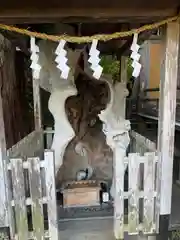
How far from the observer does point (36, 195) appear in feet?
6.06

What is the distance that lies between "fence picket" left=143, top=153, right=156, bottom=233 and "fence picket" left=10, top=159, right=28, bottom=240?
89 cm

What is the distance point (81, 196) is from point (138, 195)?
0.88m

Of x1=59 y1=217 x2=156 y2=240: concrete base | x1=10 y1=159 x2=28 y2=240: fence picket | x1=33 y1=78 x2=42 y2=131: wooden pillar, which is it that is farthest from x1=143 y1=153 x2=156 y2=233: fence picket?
x1=33 y1=78 x2=42 y2=131: wooden pillar

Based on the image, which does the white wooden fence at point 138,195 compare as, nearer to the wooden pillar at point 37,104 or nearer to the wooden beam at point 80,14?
the wooden beam at point 80,14

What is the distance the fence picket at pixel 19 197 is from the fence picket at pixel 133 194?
774 mm

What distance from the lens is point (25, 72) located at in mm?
3947

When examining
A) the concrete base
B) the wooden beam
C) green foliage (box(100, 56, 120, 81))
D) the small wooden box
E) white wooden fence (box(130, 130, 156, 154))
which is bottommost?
the concrete base

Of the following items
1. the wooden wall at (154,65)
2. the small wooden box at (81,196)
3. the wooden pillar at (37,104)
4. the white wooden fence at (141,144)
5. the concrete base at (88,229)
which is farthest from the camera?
the wooden wall at (154,65)

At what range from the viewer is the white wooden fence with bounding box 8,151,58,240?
1.80 metres

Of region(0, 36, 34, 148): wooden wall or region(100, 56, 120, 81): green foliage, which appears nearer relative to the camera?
region(0, 36, 34, 148): wooden wall

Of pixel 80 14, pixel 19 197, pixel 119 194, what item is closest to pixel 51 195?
pixel 19 197

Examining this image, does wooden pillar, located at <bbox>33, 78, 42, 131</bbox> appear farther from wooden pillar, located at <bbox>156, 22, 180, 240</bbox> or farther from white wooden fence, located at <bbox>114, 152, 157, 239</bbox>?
wooden pillar, located at <bbox>156, 22, 180, 240</bbox>

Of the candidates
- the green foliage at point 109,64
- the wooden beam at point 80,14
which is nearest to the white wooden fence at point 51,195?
the wooden beam at point 80,14

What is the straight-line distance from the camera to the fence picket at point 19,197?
1792 millimetres
